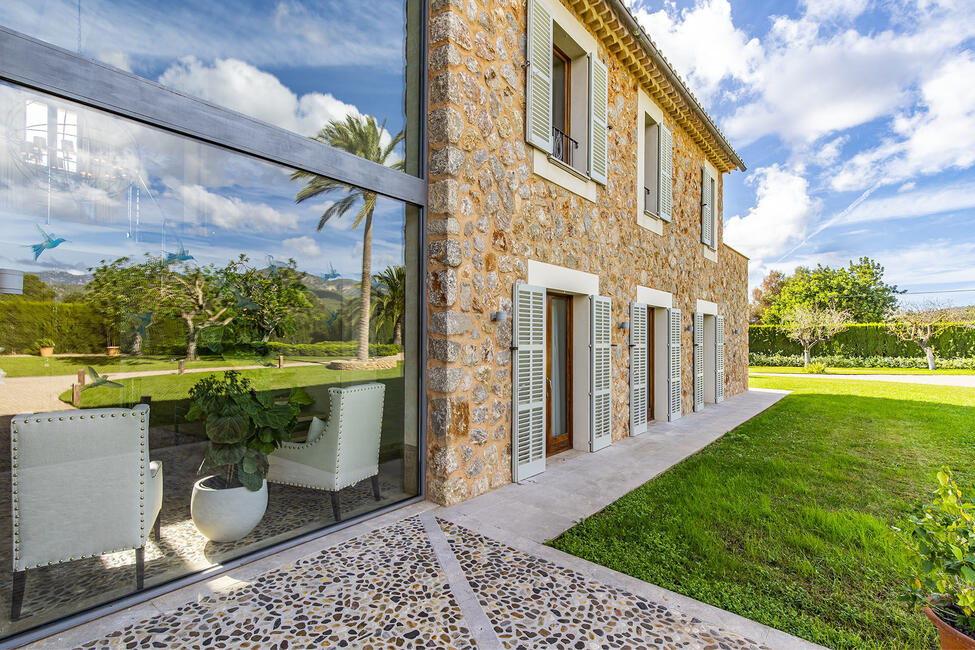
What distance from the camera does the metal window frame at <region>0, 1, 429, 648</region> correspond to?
87.2 inches

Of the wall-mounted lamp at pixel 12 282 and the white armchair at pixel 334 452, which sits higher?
the wall-mounted lamp at pixel 12 282

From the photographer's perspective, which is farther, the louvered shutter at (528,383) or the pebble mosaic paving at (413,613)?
the louvered shutter at (528,383)

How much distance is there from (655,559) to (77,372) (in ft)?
12.7

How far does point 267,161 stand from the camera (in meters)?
3.24

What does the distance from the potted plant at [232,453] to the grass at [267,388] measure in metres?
0.12

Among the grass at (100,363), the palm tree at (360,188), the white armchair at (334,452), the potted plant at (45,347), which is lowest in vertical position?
the white armchair at (334,452)

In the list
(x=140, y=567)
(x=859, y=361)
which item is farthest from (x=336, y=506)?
(x=859, y=361)

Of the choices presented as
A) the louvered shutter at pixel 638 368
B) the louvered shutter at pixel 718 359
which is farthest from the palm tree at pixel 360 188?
the louvered shutter at pixel 718 359

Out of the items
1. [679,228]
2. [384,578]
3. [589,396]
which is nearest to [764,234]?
[679,228]

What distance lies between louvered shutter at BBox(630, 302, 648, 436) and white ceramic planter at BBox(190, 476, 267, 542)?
5464mm

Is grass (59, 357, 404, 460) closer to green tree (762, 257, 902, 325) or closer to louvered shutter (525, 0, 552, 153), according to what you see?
louvered shutter (525, 0, 552, 153)

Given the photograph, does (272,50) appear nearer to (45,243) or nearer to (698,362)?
(45,243)

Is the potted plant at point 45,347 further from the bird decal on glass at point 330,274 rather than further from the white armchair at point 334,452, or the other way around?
the bird decal on glass at point 330,274

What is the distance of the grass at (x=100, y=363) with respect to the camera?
2484 millimetres
